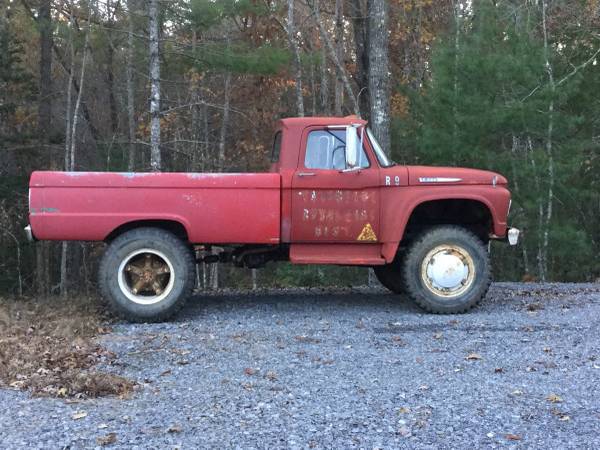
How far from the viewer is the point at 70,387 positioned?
16.0 ft

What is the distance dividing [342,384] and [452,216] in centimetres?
371

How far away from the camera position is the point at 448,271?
24.8 ft

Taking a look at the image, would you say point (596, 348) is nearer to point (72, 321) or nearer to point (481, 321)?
point (481, 321)

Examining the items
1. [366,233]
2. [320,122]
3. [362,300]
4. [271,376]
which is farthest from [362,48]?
[271,376]

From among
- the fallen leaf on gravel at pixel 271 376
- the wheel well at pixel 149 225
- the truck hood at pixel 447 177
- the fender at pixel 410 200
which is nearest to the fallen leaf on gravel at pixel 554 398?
the fallen leaf on gravel at pixel 271 376

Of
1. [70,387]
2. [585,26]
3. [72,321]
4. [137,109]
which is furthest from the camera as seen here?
[137,109]

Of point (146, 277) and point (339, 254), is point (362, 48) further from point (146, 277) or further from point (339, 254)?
point (146, 277)

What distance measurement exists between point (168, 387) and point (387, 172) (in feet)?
12.1

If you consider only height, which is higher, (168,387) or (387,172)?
(387,172)

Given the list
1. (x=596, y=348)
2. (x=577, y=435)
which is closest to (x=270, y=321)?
(x=596, y=348)

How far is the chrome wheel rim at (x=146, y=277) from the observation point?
7.31m

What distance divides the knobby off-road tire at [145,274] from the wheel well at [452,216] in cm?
271

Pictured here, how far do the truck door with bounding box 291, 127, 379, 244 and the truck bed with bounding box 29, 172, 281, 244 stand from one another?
0.92 ft

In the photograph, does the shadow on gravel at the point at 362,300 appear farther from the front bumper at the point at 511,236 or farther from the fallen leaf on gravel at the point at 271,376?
the fallen leaf on gravel at the point at 271,376
